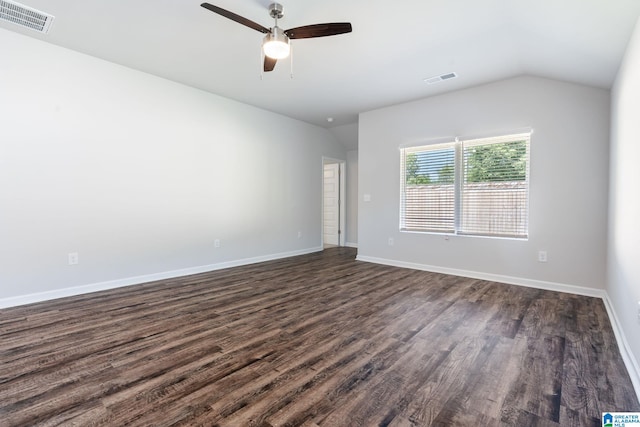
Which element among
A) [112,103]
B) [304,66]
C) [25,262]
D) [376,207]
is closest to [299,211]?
[376,207]

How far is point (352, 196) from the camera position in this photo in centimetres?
739

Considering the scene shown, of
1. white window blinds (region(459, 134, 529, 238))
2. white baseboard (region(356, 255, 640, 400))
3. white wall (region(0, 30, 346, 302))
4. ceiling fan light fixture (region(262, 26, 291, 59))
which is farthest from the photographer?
white window blinds (region(459, 134, 529, 238))

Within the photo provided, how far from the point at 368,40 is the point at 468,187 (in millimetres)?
2654

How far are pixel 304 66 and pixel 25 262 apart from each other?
382 cm

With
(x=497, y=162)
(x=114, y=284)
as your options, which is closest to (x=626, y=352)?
(x=497, y=162)

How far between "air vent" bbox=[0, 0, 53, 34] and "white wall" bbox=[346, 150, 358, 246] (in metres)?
5.71

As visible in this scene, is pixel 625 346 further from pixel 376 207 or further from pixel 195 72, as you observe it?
pixel 195 72

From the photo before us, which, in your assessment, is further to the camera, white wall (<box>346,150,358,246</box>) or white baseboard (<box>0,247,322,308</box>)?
white wall (<box>346,150,358,246</box>)

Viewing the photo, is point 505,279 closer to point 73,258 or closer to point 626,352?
point 626,352

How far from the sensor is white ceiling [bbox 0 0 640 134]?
2.51m

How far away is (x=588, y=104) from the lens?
3.54m

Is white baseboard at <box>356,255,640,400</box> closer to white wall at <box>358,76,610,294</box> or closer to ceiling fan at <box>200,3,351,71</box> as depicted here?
white wall at <box>358,76,610,294</box>

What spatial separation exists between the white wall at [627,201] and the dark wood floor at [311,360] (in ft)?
0.94

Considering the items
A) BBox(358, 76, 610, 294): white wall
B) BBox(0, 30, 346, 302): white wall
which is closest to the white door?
BBox(0, 30, 346, 302): white wall
